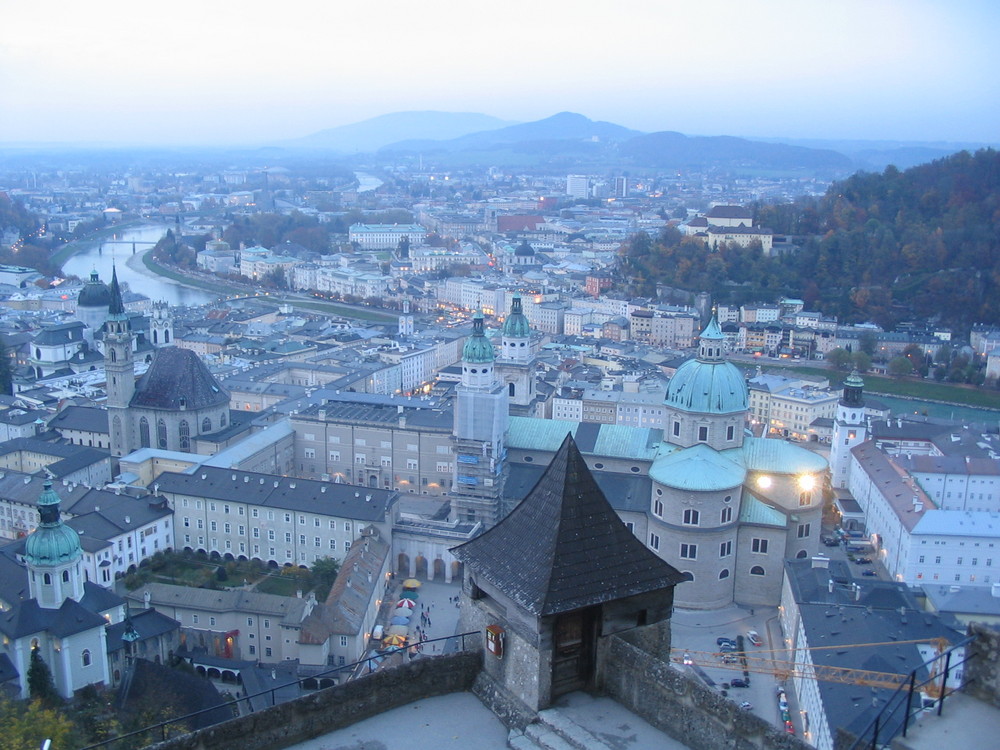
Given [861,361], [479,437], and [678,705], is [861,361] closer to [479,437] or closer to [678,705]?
[479,437]

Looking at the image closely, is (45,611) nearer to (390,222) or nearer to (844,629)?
(844,629)

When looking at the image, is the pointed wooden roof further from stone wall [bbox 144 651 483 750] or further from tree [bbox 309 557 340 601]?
tree [bbox 309 557 340 601]

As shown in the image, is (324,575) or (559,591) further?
(324,575)

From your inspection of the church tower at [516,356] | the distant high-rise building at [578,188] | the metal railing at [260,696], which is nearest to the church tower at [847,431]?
the church tower at [516,356]

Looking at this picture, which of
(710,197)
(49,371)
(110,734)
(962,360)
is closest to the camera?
(110,734)

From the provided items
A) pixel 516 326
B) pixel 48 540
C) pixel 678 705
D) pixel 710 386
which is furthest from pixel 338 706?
pixel 516 326

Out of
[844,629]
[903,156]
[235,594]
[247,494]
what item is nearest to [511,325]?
[247,494]
